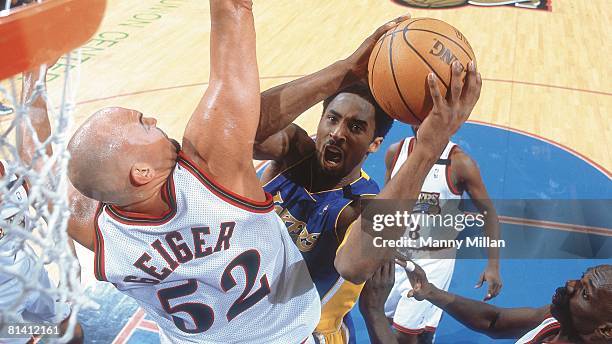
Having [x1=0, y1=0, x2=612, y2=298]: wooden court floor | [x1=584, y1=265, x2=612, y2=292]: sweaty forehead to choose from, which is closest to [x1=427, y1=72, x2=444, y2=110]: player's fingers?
[x1=584, y1=265, x2=612, y2=292]: sweaty forehead

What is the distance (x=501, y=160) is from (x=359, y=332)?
2.10 metres

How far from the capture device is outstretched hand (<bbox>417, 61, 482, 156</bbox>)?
5.04 ft

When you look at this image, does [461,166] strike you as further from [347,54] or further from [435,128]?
[347,54]

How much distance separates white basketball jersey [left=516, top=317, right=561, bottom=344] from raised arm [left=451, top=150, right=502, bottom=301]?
34.2 inches

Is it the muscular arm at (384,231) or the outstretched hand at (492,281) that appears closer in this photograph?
the muscular arm at (384,231)

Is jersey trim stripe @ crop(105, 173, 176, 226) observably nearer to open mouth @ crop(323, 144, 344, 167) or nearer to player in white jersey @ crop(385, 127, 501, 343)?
open mouth @ crop(323, 144, 344, 167)

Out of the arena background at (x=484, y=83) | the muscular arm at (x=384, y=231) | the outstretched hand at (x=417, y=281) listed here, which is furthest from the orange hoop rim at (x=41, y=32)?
the arena background at (x=484, y=83)

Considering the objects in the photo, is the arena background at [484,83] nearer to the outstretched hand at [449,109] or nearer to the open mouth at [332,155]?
the open mouth at [332,155]

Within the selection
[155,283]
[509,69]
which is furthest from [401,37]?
[509,69]

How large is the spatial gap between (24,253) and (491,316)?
6.50 feet

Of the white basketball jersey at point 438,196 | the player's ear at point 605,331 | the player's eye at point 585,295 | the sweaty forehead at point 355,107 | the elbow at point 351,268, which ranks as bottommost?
the white basketball jersey at point 438,196

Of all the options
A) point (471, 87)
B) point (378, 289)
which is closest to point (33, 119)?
point (471, 87)

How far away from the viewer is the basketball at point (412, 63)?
5.74 feet

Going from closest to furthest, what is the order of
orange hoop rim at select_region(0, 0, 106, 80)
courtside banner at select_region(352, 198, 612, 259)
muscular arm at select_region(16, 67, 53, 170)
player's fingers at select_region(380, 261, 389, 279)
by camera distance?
1. orange hoop rim at select_region(0, 0, 106, 80)
2. muscular arm at select_region(16, 67, 53, 170)
3. player's fingers at select_region(380, 261, 389, 279)
4. courtside banner at select_region(352, 198, 612, 259)
